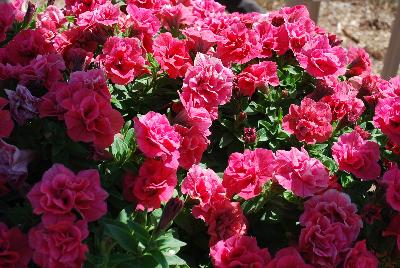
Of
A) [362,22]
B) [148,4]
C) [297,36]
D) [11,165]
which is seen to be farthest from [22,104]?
[362,22]

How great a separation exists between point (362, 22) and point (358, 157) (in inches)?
169

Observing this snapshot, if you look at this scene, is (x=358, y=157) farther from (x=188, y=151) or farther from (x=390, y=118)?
(x=188, y=151)

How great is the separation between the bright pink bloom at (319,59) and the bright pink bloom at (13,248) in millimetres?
1317

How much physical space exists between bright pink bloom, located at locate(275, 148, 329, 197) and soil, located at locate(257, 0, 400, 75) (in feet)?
12.2

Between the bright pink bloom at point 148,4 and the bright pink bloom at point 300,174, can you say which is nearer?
the bright pink bloom at point 300,174

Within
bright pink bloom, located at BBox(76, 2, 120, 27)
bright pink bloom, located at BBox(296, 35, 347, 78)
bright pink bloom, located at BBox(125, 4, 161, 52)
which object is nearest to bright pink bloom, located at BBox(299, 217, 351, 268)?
bright pink bloom, located at BBox(296, 35, 347, 78)

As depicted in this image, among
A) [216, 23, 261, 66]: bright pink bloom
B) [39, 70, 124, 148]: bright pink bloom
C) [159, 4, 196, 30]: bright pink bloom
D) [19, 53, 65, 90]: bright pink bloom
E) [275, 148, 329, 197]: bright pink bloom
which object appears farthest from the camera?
[159, 4, 196, 30]: bright pink bloom

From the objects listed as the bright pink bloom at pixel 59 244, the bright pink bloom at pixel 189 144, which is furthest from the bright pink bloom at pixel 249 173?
the bright pink bloom at pixel 59 244

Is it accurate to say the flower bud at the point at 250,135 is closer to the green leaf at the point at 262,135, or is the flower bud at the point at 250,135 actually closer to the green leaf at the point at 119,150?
the green leaf at the point at 262,135

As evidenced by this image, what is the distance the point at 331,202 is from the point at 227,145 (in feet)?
1.92

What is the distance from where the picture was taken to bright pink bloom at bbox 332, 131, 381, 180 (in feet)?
6.43

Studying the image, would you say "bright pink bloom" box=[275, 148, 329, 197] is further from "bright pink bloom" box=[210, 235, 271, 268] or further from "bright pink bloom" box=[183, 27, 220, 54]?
"bright pink bloom" box=[183, 27, 220, 54]

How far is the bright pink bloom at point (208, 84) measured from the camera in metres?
2.01

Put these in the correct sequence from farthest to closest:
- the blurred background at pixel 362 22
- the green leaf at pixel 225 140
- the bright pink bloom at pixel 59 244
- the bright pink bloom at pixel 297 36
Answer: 1. the blurred background at pixel 362 22
2. the bright pink bloom at pixel 297 36
3. the green leaf at pixel 225 140
4. the bright pink bloom at pixel 59 244
